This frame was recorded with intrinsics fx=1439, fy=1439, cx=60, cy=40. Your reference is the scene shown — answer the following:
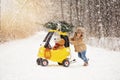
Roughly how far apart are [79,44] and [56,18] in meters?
0.38

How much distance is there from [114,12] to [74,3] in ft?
1.59

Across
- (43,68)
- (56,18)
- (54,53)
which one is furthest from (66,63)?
(56,18)

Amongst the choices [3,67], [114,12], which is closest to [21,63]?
[3,67]

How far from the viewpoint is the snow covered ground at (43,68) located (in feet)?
49.9

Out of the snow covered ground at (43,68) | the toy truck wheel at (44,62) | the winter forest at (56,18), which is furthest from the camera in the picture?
the winter forest at (56,18)

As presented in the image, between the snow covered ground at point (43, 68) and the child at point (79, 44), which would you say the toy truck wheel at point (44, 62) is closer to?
the snow covered ground at point (43, 68)

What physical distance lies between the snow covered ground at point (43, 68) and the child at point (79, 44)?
6 cm

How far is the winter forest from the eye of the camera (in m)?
15.5

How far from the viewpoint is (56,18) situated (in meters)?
15.5

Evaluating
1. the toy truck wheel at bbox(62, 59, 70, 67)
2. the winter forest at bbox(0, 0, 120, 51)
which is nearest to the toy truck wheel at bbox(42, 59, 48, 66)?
the toy truck wheel at bbox(62, 59, 70, 67)

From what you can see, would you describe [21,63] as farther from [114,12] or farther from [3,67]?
Answer: [114,12]

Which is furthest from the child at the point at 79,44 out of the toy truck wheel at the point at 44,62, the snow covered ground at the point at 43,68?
the toy truck wheel at the point at 44,62

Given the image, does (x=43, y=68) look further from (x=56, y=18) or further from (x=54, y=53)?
(x=56, y=18)

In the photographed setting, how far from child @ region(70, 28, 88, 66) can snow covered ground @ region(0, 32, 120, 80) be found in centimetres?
6
